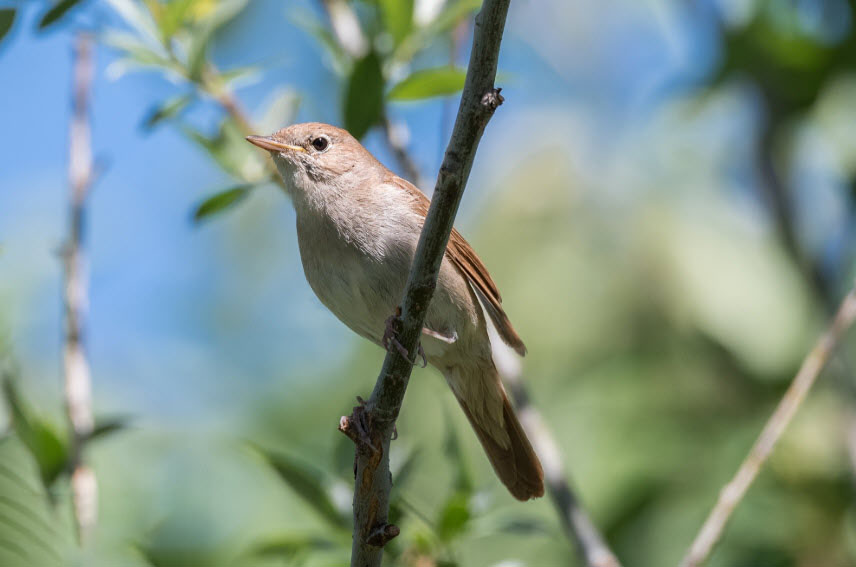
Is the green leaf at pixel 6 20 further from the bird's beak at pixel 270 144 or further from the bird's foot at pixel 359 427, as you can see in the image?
the bird's foot at pixel 359 427

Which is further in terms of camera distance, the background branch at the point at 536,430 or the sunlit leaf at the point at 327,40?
the sunlit leaf at the point at 327,40

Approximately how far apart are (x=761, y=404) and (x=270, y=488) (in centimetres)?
253

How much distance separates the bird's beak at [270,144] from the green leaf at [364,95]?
446 mm

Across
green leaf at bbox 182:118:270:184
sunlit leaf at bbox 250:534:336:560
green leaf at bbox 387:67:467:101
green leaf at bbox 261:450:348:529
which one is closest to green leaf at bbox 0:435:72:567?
sunlit leaf at bbox 250:534:336:560

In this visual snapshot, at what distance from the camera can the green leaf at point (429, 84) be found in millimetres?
3525

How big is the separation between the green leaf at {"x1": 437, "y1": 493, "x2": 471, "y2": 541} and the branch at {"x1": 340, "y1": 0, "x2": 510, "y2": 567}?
0.67 meters

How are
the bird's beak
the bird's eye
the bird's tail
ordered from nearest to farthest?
1. the bird's beak
2. the bird's tail
3. the bird's eye

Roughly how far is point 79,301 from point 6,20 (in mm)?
1059

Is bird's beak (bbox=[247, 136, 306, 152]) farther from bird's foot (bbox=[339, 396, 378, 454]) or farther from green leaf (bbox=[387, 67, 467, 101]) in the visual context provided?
bird's foot (bbox=[339, 396, 378, 454])

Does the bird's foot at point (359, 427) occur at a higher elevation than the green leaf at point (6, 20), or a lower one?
lower

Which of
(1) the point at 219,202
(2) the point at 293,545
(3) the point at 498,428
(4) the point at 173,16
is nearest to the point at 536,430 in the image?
(3) the point at 498,428

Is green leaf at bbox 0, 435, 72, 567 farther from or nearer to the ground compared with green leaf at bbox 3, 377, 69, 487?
nearer to the ground

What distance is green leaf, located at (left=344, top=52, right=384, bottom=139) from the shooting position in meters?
3.52

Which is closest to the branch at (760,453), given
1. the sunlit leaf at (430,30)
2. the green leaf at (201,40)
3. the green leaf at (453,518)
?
the green leaf at (453,518)
